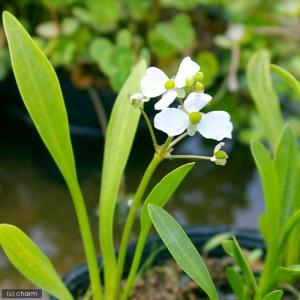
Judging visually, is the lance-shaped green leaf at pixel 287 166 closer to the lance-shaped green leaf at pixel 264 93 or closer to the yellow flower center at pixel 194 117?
the lance-shaped green leaf at pixel 264 93

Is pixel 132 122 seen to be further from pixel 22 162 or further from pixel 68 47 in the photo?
pixel 22 162

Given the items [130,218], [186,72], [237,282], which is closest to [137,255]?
[130,218]

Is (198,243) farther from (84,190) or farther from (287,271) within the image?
(84,190)

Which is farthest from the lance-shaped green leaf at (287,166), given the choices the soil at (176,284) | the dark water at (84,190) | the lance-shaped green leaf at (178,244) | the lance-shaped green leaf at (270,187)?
the dark water at (84,190)

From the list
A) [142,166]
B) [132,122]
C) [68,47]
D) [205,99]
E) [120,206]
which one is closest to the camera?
[205,99]

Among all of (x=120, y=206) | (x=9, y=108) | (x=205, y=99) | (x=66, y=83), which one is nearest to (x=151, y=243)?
(x=120, y=206)

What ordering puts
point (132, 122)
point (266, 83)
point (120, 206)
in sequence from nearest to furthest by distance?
point (132, 122) < point (266, 83) < point (120, 206)
